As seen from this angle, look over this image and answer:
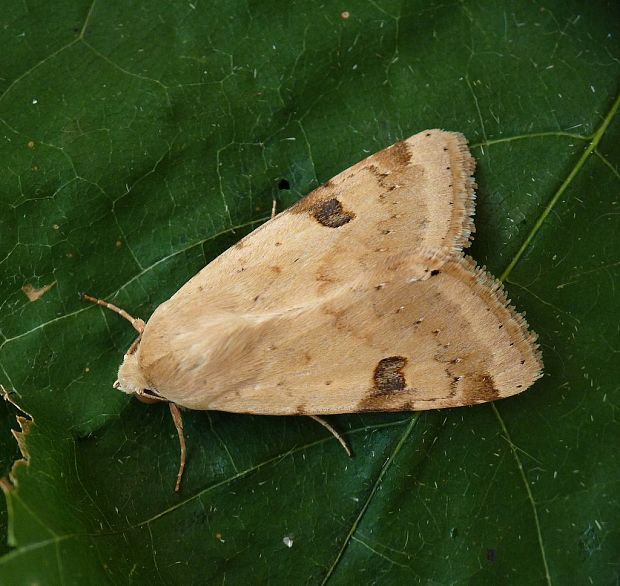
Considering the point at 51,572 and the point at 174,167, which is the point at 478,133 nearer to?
the point at 174,167

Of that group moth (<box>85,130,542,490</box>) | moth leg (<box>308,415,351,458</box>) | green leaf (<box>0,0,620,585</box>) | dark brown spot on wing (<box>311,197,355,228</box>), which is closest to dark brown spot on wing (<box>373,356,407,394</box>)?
moth (<box>85,130,542,490</box>)

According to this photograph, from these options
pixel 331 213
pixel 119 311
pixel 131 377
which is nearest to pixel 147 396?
pixel 131 377

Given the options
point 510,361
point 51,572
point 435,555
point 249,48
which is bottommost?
point 435,555

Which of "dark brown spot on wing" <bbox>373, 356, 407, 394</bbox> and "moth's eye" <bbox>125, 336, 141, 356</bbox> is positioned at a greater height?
"moth's eye" <bbox>125, 336, 141, 356</bbox>

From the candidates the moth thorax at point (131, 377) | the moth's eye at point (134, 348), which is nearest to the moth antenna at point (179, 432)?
the moth thorax at point (131, 377)

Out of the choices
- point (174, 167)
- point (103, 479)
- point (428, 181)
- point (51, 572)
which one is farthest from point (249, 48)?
point (51, 572)

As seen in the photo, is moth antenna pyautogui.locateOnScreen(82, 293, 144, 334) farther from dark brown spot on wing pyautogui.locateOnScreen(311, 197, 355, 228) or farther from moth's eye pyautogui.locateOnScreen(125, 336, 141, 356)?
dark brown spot on wing pyautogui.locateOnScreen(311, 197, 355, 228)

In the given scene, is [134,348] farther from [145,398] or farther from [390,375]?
[390,375]
